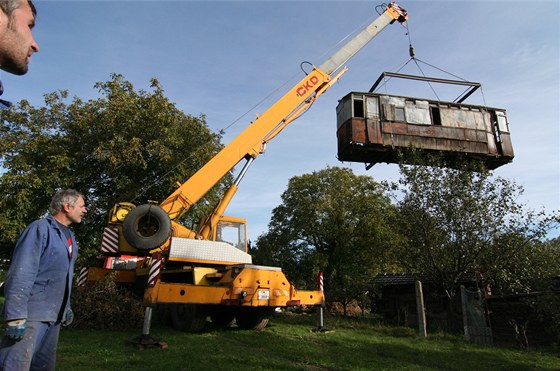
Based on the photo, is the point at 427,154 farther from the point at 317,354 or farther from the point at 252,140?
the point at 317,354

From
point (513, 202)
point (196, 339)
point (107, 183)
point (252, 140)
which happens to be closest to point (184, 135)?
point (107, 183)

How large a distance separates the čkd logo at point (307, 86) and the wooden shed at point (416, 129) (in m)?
1.14

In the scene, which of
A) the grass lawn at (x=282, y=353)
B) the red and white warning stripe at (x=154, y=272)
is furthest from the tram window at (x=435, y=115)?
the red and white warning stripe at (x=154, y=272)

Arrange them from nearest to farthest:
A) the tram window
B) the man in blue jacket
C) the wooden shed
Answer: the man in blue jacket → the wooden shed → the tram window

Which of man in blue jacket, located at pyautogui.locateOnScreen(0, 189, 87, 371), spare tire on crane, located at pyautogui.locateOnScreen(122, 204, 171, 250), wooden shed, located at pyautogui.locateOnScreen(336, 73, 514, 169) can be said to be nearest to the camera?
man in blue jacket, located at pyautogui.locateOnScreen(0, 189, 87, 371)

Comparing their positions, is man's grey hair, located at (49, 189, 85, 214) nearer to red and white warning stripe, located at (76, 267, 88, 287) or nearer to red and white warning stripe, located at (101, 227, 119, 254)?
red and white warning stripe, located at (101, 227, 119, 254)

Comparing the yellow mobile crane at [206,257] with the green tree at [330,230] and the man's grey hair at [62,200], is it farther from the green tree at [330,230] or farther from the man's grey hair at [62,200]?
the green tree at [330,230]

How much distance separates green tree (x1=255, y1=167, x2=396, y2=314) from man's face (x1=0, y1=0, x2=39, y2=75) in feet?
78.2

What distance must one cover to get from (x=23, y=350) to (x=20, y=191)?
590 inches

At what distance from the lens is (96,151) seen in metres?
16.3

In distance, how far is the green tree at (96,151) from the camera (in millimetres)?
16125

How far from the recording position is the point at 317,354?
7.05 meters

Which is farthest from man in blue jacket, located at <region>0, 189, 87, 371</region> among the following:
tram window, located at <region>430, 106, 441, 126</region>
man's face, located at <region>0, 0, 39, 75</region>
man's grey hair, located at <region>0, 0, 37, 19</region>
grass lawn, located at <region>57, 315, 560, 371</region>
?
tram window, located at <region>430, 106, 441, 126</region>

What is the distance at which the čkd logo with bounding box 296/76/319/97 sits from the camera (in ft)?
42.3
